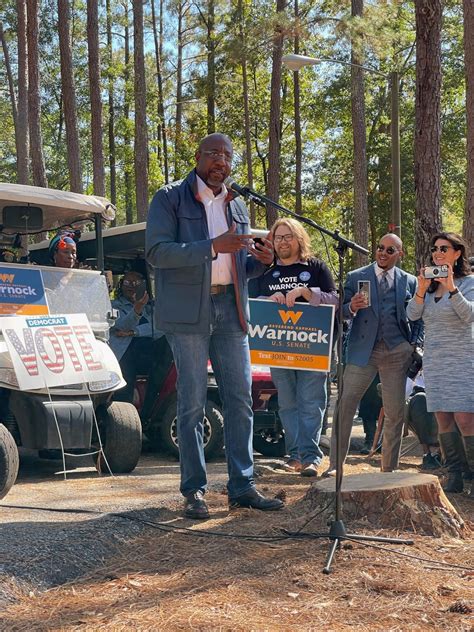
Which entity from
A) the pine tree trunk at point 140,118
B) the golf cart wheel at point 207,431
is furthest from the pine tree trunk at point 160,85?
the golf cart wheel at point 207,431

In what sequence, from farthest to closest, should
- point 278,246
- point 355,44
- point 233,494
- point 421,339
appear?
point 355,44
point 278,246
point 421,339
point 233,494

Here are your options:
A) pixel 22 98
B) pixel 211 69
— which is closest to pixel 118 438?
pixel 22 98

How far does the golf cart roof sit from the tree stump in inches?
166

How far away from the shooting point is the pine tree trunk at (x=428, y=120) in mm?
13898

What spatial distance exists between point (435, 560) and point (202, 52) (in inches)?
1726

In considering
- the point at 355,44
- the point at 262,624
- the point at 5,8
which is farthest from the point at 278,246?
the point at 5,8

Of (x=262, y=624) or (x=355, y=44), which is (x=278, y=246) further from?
(x=355, y=44)

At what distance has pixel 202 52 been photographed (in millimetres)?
46562

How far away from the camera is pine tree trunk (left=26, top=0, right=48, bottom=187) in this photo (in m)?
26.4

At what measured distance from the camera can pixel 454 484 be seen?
7.31 metres

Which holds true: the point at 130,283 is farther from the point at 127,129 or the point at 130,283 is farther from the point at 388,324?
the point at 127,129

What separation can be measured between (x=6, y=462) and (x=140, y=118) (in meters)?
21.8

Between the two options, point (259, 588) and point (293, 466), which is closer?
point (259, 588)

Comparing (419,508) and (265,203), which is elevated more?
(265,203)
